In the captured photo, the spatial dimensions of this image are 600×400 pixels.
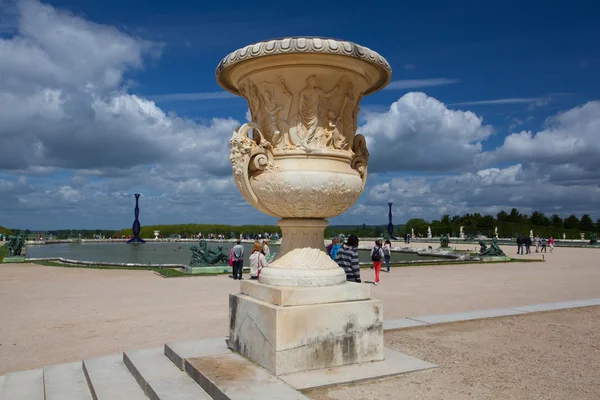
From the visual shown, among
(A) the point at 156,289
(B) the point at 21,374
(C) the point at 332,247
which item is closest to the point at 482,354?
(B) the point at 21,374

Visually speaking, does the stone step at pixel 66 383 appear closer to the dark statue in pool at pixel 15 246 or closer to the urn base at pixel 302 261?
the urn base at pixel 302 261

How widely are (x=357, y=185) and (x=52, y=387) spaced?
11.6 feet

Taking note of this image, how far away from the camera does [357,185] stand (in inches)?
195

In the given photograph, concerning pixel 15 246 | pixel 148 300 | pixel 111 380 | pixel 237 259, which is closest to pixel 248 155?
pixel 111 380

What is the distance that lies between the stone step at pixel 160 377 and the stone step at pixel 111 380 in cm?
7

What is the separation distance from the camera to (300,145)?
15.4ft

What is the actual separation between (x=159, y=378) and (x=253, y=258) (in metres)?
7.27

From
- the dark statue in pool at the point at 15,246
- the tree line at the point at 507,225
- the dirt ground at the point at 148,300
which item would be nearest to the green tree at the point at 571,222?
the tree line at the point at 507,225

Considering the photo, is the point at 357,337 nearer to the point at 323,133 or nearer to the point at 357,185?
the point at 357,185

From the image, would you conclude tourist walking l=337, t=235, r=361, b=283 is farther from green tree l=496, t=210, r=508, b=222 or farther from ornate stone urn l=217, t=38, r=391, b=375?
green tree l=496, t=210, r=508, b=222

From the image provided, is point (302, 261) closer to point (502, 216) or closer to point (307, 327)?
point (307, 327)

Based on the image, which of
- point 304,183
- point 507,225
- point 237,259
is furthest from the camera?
point 507,225

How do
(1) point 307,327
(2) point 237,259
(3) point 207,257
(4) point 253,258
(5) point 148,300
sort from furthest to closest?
1. (3) point 207,257
2. (2) point 237,259
3. (4) point 253,258
4. (5) point 148,300
5. (1) point 307,327

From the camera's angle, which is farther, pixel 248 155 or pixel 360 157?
pixel 360 157
